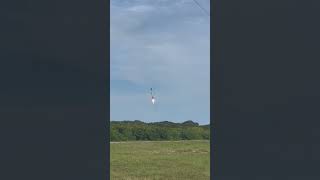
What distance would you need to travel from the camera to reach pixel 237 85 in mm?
3785

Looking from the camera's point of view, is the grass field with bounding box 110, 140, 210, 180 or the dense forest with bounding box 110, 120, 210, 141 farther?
the dense forest with bounding box 110, 120, 210, 141

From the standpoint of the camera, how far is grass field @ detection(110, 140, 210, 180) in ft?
37.5

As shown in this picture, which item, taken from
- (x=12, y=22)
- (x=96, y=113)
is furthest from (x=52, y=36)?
(x=96, y=113)

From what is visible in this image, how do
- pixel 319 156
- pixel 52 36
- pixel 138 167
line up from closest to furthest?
1. pixel 319 156
2. pixel 52 36
3. pixel 138 167

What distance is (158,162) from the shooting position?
14320 millimetres

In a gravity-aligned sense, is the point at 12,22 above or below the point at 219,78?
above

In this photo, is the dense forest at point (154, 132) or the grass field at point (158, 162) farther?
the dense forest at point (154, 132)

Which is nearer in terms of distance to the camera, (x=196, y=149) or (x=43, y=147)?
(x=43, y=147)

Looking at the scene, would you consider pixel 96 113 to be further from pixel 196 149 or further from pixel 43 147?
pixel 196 149

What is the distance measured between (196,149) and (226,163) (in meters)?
15.8

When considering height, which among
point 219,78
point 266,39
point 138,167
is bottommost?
point 138,167

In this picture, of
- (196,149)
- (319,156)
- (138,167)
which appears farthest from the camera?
(196,149)

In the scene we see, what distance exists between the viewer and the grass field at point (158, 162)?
37.5 ft

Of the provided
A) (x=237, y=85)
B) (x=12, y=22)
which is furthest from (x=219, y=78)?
(x=12, y=22)
